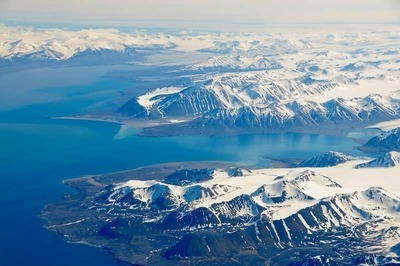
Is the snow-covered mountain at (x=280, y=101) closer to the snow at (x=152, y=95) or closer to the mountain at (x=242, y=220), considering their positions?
the snow at (x=152, y=95)

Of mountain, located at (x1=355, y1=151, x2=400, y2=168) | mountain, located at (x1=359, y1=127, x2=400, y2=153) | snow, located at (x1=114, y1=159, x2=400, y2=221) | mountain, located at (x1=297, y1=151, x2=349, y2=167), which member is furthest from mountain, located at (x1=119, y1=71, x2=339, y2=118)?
snow, located at (x1=114, y1=159, x2=400, y2=221)

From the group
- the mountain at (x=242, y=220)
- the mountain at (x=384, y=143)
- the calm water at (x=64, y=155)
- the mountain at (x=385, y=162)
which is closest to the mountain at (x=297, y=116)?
Result: the calm water at (x=64, y=155)

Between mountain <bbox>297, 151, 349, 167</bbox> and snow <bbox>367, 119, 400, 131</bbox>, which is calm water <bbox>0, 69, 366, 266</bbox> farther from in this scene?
snow <bbox>367, 119, 400, 131</bbox>

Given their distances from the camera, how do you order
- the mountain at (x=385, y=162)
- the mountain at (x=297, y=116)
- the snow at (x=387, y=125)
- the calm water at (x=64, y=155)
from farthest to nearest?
the mountain at (x=297, y=116)
the snow at (x=387, y=125)
the mountain at (x=385, y=162)
the calm water at (x=64, y=155)

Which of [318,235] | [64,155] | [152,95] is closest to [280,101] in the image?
[152,95]

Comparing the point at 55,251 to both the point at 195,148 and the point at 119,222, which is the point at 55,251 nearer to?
the point at 119,222

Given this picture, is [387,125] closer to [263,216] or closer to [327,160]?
[327,160]

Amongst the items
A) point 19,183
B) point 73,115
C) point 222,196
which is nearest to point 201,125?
point 73,115
